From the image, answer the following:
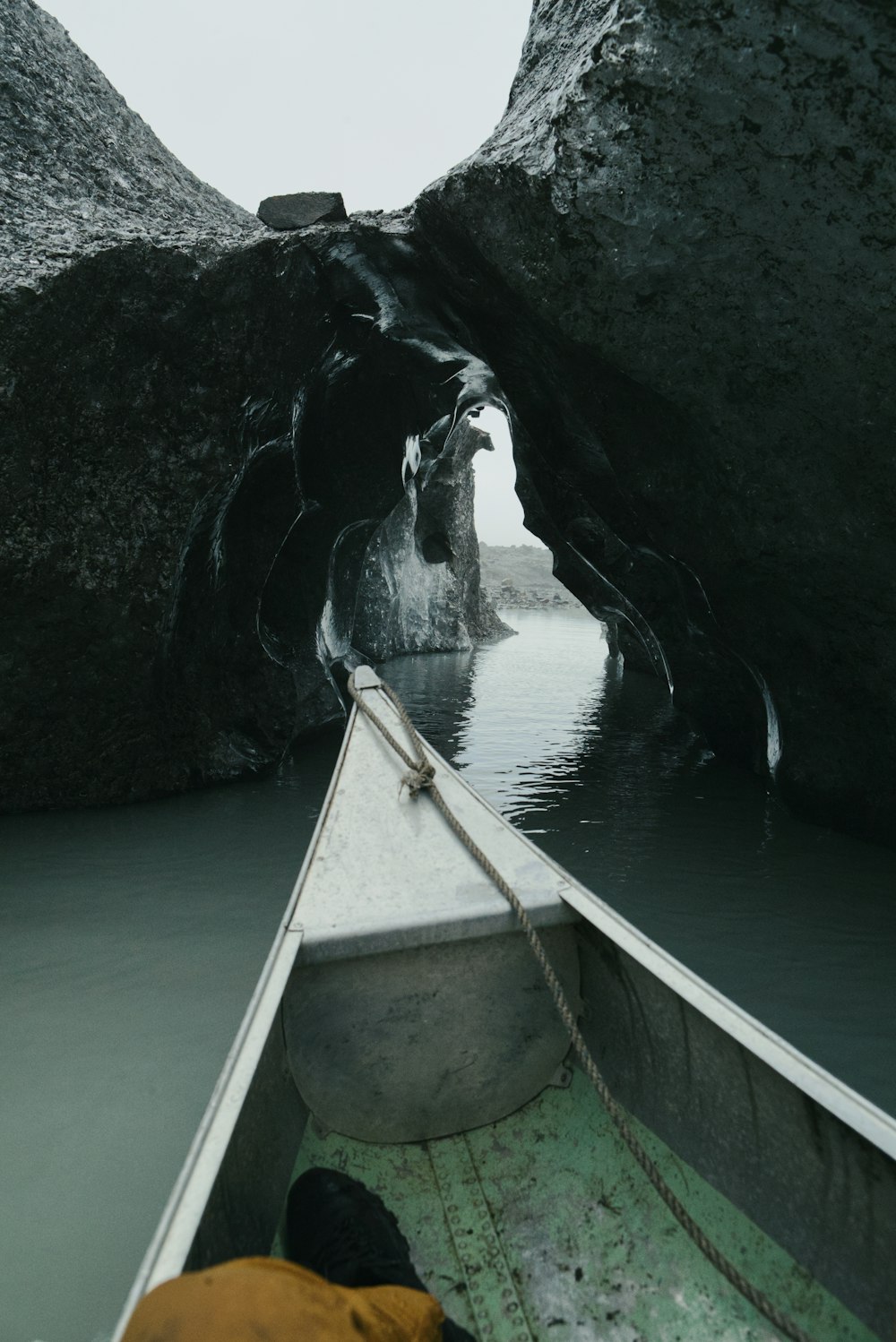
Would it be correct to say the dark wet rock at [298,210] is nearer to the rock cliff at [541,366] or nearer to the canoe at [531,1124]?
the rock cliff at [541,366]

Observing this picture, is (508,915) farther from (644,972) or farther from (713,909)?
(713,909)

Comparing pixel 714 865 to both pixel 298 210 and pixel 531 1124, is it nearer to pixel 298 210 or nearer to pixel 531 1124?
pixel 531 1124

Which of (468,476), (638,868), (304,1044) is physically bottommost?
(638,868)

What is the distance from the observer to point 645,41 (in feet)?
13.2

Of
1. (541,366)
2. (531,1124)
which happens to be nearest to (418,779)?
(531,1124)

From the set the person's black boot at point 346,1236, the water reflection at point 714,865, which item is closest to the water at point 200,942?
the water reflection at point 714,865

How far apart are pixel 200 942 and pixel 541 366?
5858 millimetres

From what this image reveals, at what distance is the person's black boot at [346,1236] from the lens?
68.3 inches

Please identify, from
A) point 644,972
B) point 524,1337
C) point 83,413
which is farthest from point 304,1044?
point 83,413

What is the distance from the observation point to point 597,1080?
1897 mm

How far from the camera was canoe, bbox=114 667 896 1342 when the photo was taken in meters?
1.77

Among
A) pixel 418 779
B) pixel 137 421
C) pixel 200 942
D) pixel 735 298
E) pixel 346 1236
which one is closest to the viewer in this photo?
pixel 346 1236

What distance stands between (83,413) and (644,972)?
20.2 feet

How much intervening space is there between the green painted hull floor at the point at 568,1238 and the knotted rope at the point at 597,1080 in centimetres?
9
